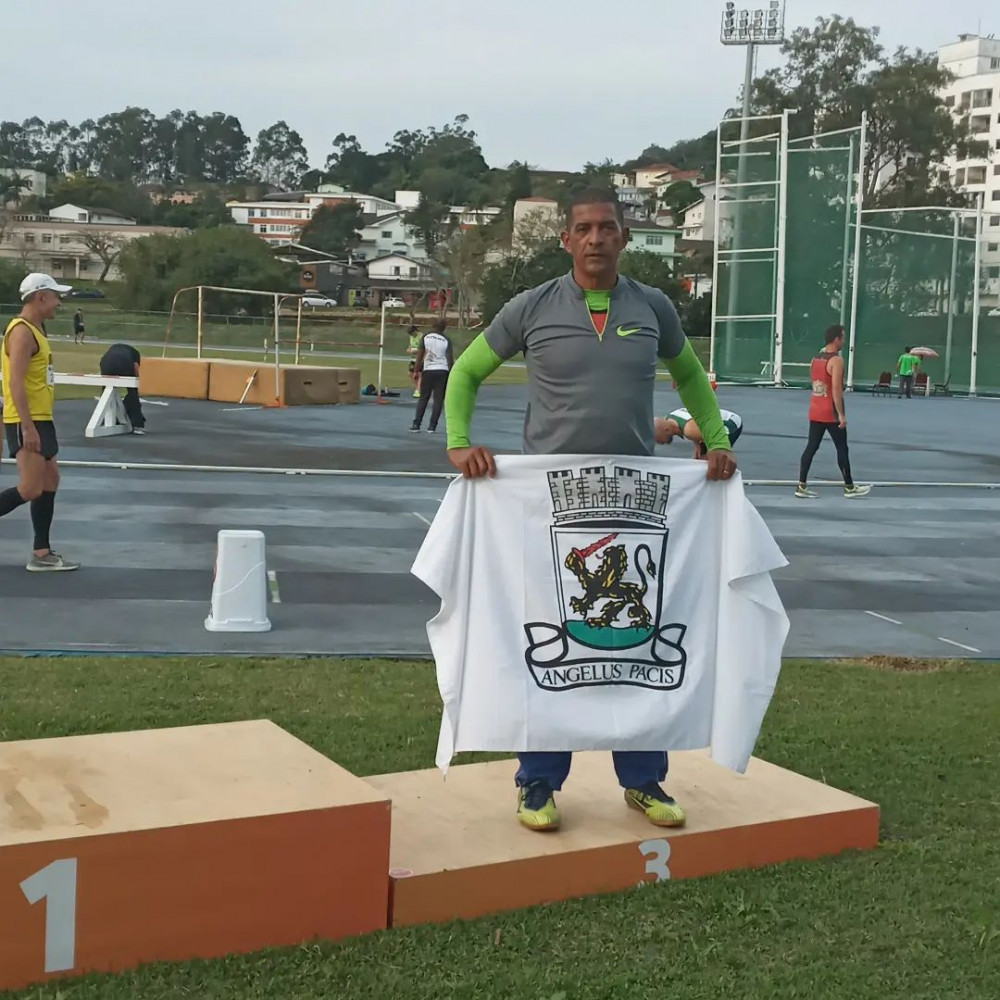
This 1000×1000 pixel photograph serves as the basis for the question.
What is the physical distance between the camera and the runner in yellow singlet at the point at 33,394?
9.28 m

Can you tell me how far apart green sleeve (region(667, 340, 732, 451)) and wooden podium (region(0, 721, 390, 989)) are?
1.70 m

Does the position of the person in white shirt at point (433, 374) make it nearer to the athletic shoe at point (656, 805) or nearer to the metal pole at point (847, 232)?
the athletic shoe at point (656, 805)

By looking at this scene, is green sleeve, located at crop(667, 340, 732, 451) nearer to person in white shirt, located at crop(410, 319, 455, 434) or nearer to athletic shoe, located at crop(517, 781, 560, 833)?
athletic shoe, located at crop(517, 781, 560, 833)

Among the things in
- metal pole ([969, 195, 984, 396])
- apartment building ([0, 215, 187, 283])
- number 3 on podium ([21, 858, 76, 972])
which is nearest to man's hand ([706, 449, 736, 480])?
number 3 on podium ([21, 858, 76, 972])

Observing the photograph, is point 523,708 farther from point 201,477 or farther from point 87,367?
point 87,367

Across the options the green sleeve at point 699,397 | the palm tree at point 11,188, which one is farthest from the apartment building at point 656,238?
the green sleeve at point 699,397

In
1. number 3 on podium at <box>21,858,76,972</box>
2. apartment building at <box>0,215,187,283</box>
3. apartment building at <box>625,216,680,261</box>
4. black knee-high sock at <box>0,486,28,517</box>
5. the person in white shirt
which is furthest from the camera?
apartment building at <box>0,215,187,283</box>

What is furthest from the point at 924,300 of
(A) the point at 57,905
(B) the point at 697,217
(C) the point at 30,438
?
(B) the point at 697,217

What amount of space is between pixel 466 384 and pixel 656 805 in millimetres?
1532

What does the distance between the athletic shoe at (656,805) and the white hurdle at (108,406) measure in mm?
16013

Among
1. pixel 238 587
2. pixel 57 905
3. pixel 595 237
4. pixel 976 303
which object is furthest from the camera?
pixel 976 303

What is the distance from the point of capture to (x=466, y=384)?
4668mm

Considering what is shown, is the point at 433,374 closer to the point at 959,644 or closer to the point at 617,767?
the point at 959,644

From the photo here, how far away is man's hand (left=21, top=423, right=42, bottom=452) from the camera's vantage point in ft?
30.6
